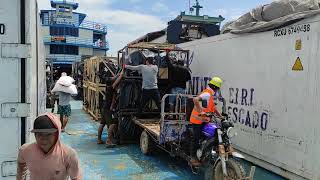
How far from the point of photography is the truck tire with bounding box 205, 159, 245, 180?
17.5 feet

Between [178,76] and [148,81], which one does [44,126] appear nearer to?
[148,81]

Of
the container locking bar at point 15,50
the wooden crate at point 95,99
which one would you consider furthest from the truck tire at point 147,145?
the container locking bar at point 15,50

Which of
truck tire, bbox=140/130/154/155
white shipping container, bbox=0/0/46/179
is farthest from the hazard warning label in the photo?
white shipping container, bbox=0/0/46/179

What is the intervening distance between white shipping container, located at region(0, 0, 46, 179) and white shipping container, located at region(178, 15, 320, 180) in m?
4.24

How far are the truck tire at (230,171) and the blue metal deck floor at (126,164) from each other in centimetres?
88

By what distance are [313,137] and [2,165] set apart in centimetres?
441

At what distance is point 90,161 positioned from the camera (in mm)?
7547

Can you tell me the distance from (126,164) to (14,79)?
175 inches

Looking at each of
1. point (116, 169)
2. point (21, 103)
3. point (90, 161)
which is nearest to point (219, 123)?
point (116, 169)

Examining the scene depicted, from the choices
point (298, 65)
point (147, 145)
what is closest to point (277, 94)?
point (298, 65)

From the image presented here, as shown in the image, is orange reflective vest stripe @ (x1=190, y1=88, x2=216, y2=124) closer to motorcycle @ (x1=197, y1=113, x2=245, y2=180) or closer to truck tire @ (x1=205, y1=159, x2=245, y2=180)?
motorcycle @ (x1=197, y1=113, x2=245, y2=180)

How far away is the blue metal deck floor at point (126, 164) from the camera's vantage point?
6.57 m

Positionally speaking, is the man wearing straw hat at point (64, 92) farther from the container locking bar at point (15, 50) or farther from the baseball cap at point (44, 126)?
the baseball cap at point (44, 126)

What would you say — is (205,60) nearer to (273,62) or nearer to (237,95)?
(237,95)
